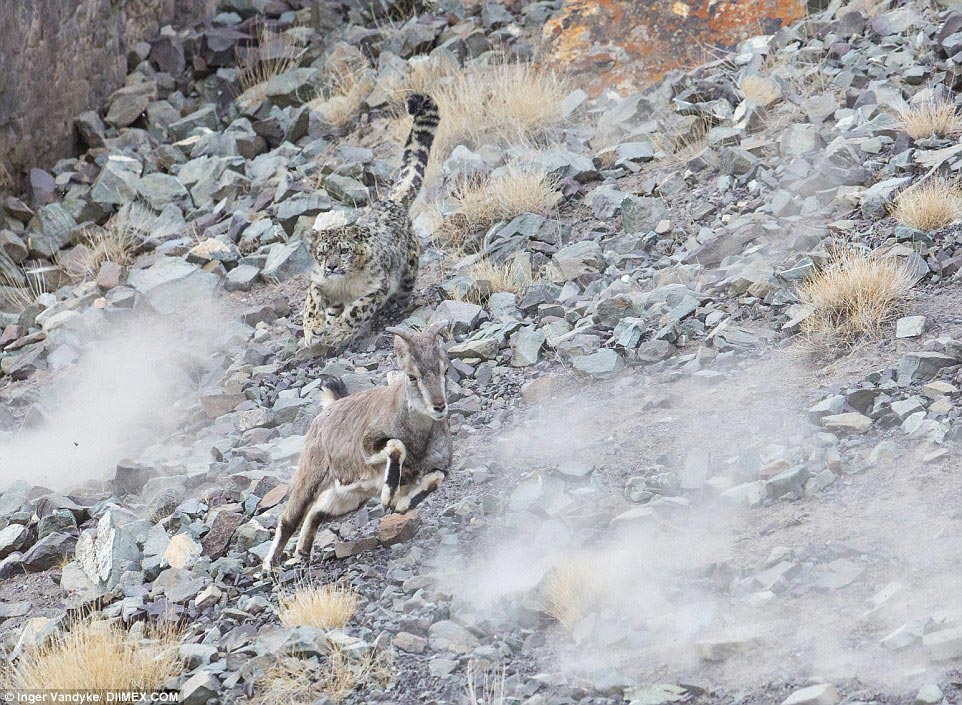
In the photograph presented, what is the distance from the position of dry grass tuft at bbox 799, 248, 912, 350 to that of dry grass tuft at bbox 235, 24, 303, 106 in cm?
872

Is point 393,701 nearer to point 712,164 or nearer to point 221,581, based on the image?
point 221,581

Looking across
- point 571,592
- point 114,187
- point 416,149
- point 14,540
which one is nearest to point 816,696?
point 571,592

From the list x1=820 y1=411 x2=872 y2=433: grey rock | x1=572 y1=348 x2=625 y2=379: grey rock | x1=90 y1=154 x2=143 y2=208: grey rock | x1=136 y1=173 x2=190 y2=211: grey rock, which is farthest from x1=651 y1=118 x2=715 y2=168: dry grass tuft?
x1=90 y1=154 x2=143 y2=208: grey rock

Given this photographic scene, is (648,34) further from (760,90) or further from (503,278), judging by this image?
(503,278)

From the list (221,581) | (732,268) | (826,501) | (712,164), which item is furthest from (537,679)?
(712,164)

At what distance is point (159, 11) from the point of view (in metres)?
15.2

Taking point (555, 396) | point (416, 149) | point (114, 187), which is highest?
point (416, 149)

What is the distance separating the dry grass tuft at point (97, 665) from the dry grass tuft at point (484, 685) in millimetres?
1534

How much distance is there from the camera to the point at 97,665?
5734 mm

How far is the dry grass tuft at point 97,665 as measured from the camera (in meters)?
5.73

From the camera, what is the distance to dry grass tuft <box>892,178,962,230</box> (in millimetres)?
8297

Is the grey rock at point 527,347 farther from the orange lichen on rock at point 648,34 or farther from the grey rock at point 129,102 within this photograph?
the grey rock at point 129,102

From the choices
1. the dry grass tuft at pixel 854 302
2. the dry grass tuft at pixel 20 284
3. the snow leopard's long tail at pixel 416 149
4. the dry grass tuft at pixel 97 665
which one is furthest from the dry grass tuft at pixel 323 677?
the dry grass tuft at pixel 20 284

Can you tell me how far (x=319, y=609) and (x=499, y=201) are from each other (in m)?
5.45
